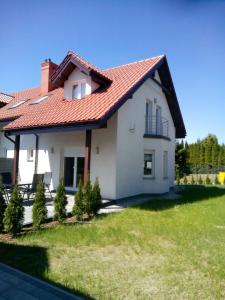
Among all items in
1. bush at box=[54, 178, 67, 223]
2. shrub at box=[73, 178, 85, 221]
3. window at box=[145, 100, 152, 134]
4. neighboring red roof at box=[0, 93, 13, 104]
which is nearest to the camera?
bush at box=[54, 178, 67, 223]

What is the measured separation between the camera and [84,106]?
43.0 ft

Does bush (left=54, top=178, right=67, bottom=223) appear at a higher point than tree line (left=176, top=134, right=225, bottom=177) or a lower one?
lower

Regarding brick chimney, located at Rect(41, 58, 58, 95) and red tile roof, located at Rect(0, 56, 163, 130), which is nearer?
red tile roof, located at Rect(0, 56, 163, 130)

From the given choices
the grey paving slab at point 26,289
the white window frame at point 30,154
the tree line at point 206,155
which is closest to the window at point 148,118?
the white window frame at point 30,154

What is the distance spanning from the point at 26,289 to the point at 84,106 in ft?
31.6

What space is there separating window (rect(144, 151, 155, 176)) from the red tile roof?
456 centimetres

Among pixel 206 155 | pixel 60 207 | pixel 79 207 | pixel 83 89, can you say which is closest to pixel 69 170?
pixel 83 89

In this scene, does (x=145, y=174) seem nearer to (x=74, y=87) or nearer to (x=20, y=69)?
(x=74, y=87)

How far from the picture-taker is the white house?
12.9m

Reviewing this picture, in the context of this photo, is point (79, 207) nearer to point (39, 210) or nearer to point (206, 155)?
point (39, 210)

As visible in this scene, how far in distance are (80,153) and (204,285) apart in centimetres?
1115

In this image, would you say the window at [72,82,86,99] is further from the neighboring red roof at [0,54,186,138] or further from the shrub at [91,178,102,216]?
the shrub at [91,178,102,216]

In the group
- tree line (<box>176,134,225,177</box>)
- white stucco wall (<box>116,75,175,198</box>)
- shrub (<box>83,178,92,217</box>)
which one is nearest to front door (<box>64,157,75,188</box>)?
white stucco wall (<box>116,75,175,198</box>)

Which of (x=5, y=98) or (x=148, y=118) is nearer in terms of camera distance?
(x=148, y=118)
